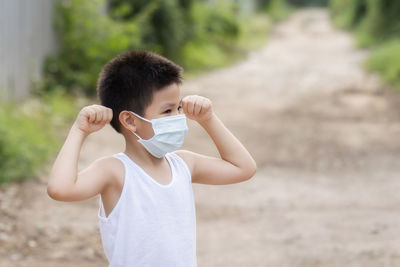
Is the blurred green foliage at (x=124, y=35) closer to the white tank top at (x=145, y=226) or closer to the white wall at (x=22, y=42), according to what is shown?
the white wall at (x=22, y=42)

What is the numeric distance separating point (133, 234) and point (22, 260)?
8.90 feet

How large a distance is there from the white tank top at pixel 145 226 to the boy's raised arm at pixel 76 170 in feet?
0.32

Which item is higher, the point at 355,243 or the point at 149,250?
the point at 355,243

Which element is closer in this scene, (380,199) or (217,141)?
(217,141)

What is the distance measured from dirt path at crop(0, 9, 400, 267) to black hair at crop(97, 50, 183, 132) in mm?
2610

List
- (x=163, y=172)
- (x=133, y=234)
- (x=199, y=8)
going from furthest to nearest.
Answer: (x=199, y=8), (x=163, y=172), (x=133, y=234)

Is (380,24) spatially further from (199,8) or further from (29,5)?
(29,5)

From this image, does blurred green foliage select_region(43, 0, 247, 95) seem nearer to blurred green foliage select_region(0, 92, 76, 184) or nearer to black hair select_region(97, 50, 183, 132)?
blurred green foliage select_region(0, 92, 76, 184)

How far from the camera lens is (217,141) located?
2.38m

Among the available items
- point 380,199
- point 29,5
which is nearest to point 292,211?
point 380,199

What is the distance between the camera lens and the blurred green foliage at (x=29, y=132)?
19.2 feet

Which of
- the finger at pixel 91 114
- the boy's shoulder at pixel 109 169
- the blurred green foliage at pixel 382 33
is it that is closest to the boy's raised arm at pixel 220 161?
the boy's shoulder at pixel 109 169

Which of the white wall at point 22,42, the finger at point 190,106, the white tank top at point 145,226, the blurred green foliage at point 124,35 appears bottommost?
the white tank top at point 145,226

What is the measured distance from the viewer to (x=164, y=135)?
2164 mm
